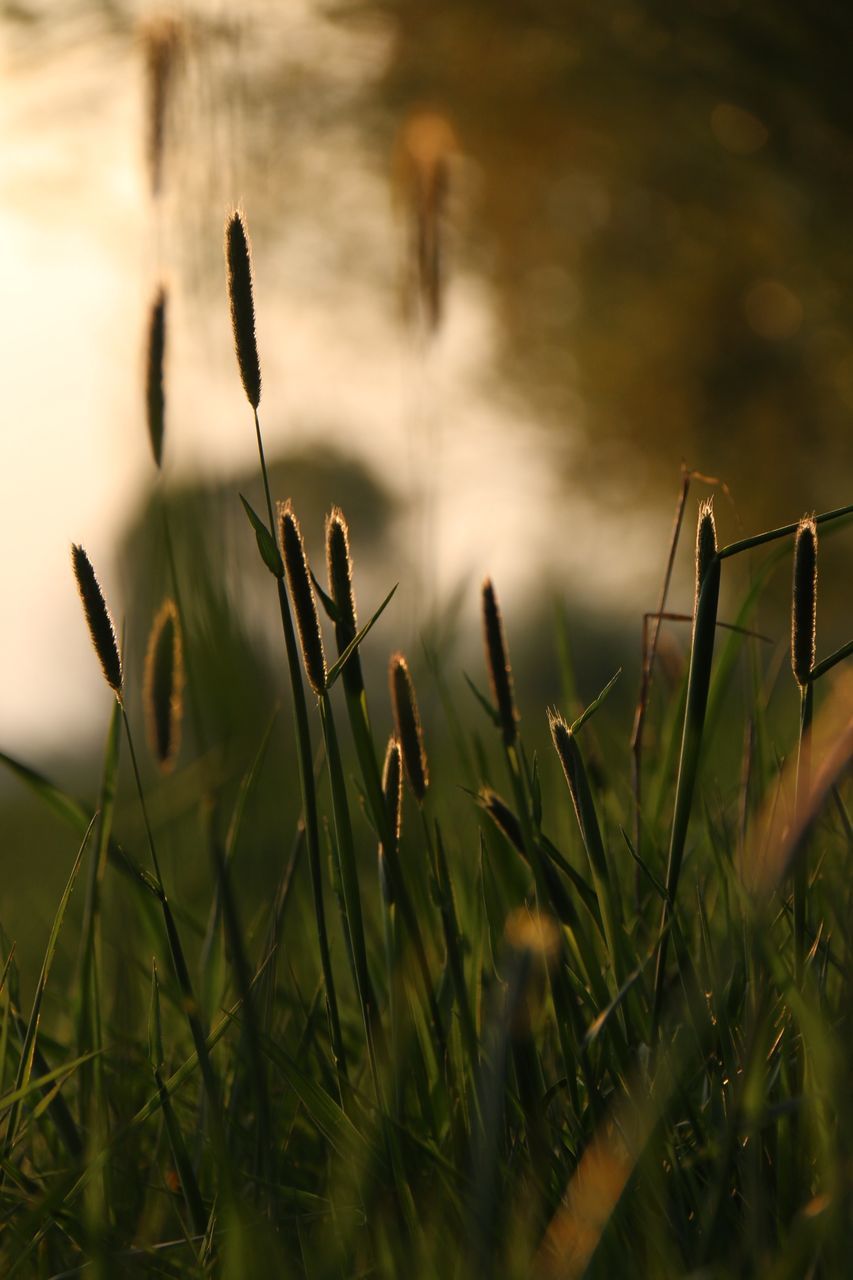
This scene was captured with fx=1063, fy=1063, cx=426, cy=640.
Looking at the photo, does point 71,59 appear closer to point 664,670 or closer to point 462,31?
point 462,31

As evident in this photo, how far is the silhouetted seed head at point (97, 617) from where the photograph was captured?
1.73 feet

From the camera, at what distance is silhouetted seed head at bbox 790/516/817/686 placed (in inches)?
20.8

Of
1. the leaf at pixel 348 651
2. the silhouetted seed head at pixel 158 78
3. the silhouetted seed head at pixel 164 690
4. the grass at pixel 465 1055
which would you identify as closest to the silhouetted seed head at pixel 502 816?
the grass at pixel 465 1055

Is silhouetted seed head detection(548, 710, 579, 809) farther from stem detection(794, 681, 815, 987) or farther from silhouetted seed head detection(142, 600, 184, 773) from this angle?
silhouetted seed head detection(142, 600, 184, 773)

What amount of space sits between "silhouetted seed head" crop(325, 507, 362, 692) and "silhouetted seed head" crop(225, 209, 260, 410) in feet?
0.24

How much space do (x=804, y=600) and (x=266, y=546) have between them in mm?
274

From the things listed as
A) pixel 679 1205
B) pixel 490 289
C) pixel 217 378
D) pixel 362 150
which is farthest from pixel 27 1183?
pixel 490 289

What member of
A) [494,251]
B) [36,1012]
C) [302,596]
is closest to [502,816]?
[302,596]

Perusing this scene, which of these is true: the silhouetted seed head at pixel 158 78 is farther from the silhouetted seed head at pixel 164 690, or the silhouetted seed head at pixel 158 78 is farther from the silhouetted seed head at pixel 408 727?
the silhouetted seed head at pixel 408 727

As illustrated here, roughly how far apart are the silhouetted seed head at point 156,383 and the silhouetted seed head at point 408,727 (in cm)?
24

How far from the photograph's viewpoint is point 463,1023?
0.55 metres

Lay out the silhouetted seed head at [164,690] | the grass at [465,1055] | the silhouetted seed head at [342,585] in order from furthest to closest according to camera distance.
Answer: the silhouetted seed head at [164,690] → the silhouetted seed head at [342,585] → the grass at [465,1055]

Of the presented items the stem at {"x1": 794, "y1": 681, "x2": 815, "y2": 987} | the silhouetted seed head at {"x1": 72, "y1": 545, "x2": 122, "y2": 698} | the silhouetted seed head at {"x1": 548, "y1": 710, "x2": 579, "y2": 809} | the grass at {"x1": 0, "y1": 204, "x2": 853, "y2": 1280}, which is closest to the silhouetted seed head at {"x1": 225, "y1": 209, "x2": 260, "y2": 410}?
the grass at {"x1": 0, "y1": 204, "x2": 853, "y2": 1280}

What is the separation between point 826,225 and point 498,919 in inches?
245
